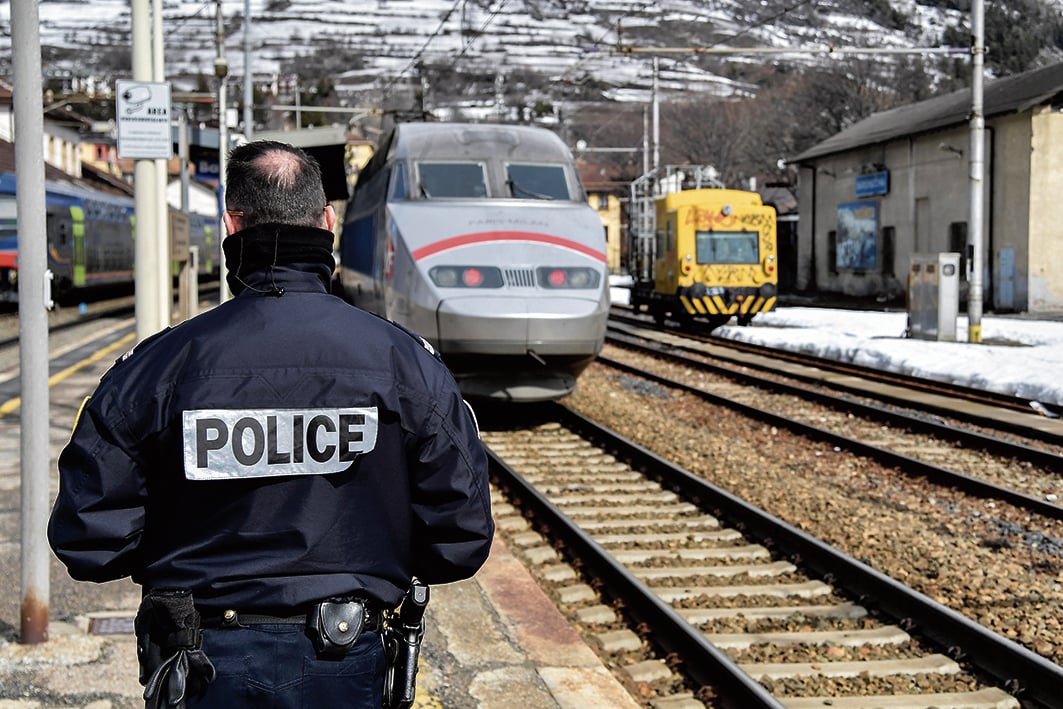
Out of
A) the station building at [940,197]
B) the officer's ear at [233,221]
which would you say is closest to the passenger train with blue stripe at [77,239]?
the station building at [940,197]

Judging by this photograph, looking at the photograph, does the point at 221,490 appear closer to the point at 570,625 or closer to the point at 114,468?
the point at 114,468

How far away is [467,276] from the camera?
1155 centimetres

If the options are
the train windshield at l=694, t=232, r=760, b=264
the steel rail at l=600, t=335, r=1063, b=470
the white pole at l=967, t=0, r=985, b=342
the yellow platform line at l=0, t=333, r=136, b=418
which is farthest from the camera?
the train windshield at l=694, t=232, r=760, b=264

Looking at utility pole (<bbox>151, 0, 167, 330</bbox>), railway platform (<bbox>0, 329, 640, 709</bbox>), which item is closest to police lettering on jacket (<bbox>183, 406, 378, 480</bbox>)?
railway platform (<bbox>0, 329, 640, 709</bbox>)

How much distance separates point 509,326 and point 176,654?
885 centimetres

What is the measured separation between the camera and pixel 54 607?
6.08 m

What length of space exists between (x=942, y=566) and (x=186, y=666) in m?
5.95

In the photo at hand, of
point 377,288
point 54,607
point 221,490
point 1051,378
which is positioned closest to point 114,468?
point 221,490

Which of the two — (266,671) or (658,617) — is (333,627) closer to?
(266,671)

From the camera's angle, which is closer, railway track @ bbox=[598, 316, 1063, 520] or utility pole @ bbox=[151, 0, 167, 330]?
railway track @ bbox=[598, 316, 1063, 520]

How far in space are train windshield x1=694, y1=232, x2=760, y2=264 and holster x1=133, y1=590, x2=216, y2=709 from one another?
2417 centimetres

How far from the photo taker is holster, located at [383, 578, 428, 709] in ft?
8.66

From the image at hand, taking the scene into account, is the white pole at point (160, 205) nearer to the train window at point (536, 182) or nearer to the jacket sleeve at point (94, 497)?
the train window at point (536, 182)

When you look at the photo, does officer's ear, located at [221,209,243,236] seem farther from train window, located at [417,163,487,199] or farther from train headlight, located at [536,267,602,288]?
train window, located at [417,163,487,199]
